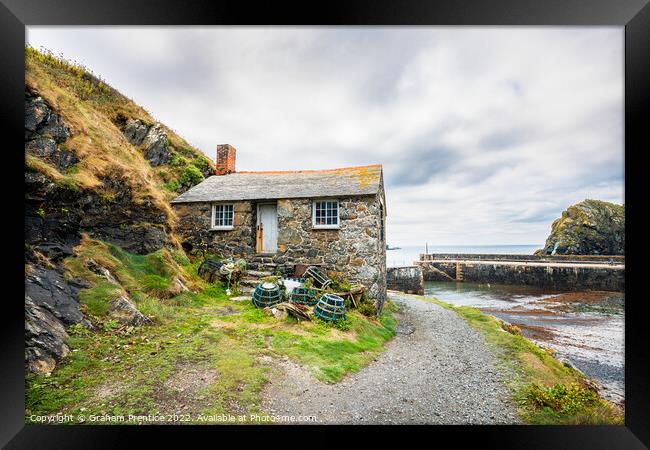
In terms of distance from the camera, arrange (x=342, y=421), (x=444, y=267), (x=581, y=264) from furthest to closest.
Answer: (x=444, y=267)
(x=581, y=264)
(x=342, y=421)

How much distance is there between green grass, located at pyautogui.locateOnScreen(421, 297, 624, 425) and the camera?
12.1ft

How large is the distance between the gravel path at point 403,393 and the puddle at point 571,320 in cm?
204

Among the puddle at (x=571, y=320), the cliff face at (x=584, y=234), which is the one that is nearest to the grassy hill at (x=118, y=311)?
the puddle at (x=571, y=320)

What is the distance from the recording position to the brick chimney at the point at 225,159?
40.1ft

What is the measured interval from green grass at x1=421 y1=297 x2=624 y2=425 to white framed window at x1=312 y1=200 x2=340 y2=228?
18.6 feet

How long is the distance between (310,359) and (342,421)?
1.29 metres

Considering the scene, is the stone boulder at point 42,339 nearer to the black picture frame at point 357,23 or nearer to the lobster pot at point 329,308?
the black picture frame at point 357,23

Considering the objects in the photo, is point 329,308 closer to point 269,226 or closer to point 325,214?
point 325,214

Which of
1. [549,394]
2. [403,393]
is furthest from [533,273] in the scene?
[403,393]
